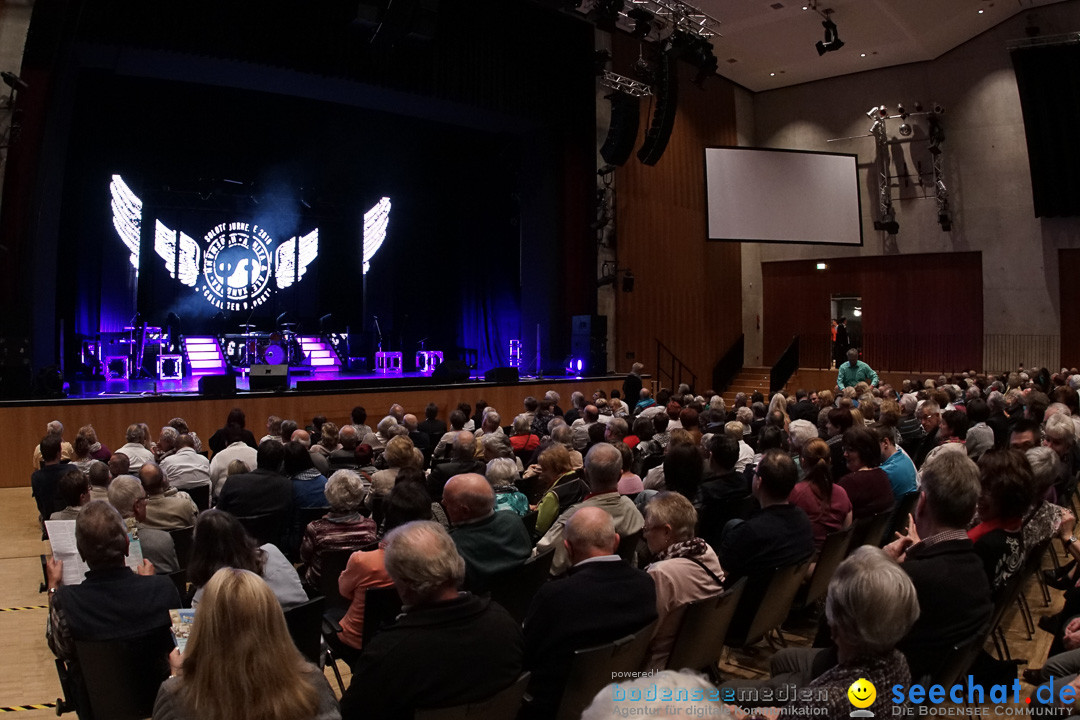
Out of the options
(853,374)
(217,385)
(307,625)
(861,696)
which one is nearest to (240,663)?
(307,625)

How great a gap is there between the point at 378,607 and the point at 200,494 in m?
2.92

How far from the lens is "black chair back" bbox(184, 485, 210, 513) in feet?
18.2

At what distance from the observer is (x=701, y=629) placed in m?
2.99

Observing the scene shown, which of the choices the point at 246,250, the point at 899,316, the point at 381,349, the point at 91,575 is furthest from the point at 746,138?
the point at 91,575

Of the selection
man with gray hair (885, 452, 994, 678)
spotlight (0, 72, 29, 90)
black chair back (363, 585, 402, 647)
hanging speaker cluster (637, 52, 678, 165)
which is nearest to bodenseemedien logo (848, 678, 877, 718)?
man with gray hair (885, 452, 994, 678)

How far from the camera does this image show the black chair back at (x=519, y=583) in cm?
339

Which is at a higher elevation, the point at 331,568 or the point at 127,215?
the point at 127,215

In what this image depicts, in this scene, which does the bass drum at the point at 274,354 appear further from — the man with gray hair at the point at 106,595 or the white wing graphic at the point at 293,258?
the man with gray hair at the point at 106,595

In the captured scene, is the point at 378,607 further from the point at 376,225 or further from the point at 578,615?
the point at 376,225

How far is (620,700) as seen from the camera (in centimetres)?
131

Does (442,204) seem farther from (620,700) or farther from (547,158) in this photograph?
(620,700)

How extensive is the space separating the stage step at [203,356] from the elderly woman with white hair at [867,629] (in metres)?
12.5

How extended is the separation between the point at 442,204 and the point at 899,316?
9.66 m

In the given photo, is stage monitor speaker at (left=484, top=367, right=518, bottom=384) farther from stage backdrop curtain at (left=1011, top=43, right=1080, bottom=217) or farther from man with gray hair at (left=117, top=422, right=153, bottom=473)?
stage backdrop curtain at (left=1011, top=43, right=1080, bottom=217)
